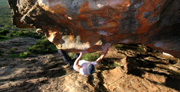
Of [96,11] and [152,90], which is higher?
[96,11]

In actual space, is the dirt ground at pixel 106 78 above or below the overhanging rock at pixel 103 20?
below

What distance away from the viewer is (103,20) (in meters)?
1.80

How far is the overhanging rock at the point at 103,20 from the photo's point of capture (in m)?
1.58

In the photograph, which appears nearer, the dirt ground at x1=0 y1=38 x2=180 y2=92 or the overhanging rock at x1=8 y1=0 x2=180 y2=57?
the overhanging rock at x1=8 y1=0 x2=180 y2=57

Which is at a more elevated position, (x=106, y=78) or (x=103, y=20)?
(x=103, y=20)

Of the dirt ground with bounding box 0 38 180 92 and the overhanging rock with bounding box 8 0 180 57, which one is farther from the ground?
the overhanging rock with bounding box 8 0 180 57

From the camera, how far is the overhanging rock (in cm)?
158

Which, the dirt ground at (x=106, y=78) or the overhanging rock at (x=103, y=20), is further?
the dirt ground at (x=106, y=78)

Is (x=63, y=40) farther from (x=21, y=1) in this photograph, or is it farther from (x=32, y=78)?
(x=32, y=78)

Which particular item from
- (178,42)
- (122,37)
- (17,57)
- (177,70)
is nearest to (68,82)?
(122,37)

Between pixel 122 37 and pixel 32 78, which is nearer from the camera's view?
pixel 122 37

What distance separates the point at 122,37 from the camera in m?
2.36

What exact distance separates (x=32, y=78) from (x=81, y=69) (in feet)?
8.04

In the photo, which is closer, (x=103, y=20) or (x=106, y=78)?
(x=103, y=20)
